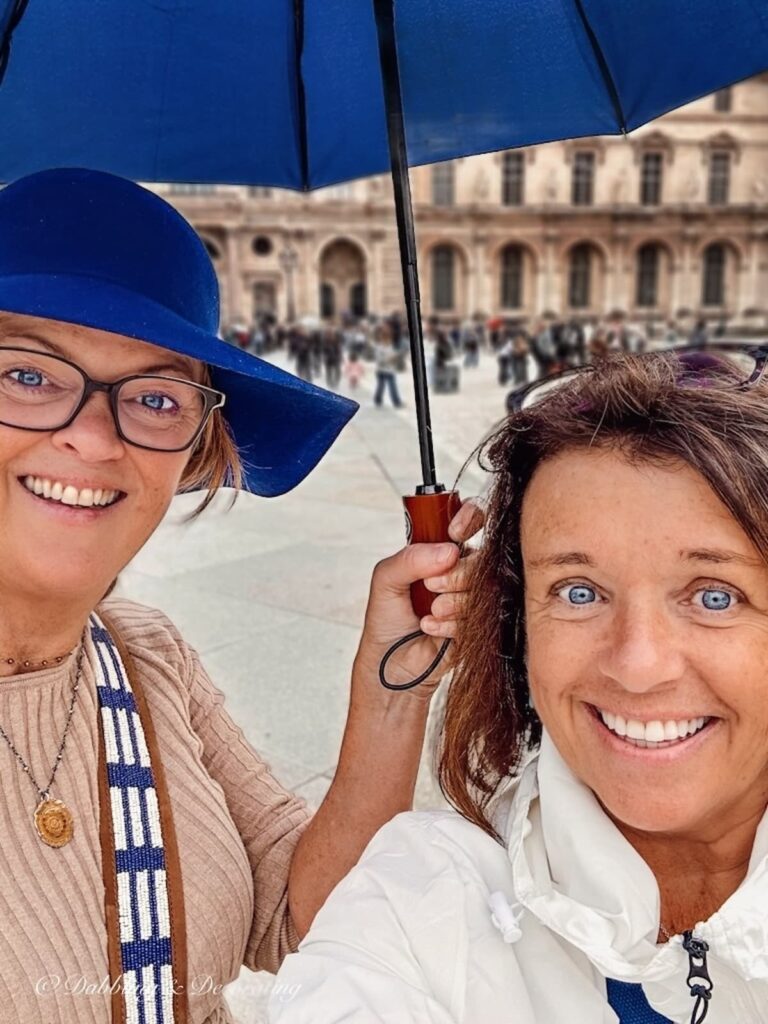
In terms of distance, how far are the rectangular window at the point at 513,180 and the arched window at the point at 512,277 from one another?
2.59 metres

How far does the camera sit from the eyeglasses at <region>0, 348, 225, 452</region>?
1287mm

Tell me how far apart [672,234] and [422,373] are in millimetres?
53468

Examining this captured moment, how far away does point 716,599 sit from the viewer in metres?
1.05

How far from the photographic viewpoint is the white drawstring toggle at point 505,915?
3.43ft

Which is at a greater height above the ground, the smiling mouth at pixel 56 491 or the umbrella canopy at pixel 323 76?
the umbrella canopy at pixel 323 76

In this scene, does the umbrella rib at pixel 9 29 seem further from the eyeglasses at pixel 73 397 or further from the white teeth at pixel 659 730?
the white teeth at pixel 659 730

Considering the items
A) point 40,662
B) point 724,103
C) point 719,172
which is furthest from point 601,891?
point 724,103

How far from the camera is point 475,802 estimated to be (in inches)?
53.8

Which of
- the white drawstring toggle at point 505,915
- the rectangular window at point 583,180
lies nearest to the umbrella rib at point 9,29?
the white drawstring toggle at point 505,915

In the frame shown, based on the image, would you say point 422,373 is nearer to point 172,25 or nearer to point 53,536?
point 53,536

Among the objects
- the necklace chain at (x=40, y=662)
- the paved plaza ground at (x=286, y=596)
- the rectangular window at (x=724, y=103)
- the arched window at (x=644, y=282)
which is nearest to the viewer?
the necklace chain at (x=40, y=662)

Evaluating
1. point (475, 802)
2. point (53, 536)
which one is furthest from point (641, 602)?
point (53, 536)

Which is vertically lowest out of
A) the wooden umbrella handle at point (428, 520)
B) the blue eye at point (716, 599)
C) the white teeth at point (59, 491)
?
the blue eye at point (716, 599)

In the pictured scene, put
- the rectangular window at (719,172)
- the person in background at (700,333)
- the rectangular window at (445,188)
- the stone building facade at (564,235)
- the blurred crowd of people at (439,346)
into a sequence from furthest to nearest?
the rectangular window at (719,172), the rectangular window at (445,188), the stone building facade at (564,235), the person in background at (700,333), the blurred crowd of people at (439,346)
